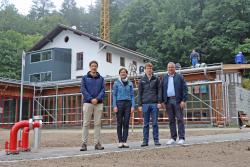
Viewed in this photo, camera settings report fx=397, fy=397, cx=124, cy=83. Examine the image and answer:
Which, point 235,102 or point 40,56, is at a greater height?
point 40,56

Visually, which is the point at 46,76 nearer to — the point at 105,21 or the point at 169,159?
the point at 105,21

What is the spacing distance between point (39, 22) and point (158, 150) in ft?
191

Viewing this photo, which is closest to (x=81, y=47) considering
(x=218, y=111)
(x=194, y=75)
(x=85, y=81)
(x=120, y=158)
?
(x=194, y=75)

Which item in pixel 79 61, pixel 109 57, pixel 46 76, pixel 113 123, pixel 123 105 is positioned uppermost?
pixel 109 57

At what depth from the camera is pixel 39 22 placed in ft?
204

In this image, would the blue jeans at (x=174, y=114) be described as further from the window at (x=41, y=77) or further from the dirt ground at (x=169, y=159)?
the window at (x=41, y=77)

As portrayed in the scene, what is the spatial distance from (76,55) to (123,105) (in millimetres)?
25658

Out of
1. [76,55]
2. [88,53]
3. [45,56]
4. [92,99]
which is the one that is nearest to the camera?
[92,99]

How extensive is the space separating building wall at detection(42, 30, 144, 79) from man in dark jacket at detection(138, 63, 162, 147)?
2315 cm

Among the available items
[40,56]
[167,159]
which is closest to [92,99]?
[167,159]

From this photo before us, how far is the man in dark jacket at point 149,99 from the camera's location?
8.03 metres

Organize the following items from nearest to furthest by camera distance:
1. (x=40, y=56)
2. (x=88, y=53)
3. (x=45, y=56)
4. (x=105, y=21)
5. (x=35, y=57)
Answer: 1. (x=88, y=53)
2. (x=45, y=56)
3. (x=40, y=56)
4. (x=35, y=57)
5. (x=105, y=21)

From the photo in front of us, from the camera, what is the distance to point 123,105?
8.00 meters

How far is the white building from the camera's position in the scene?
31.9 metres
